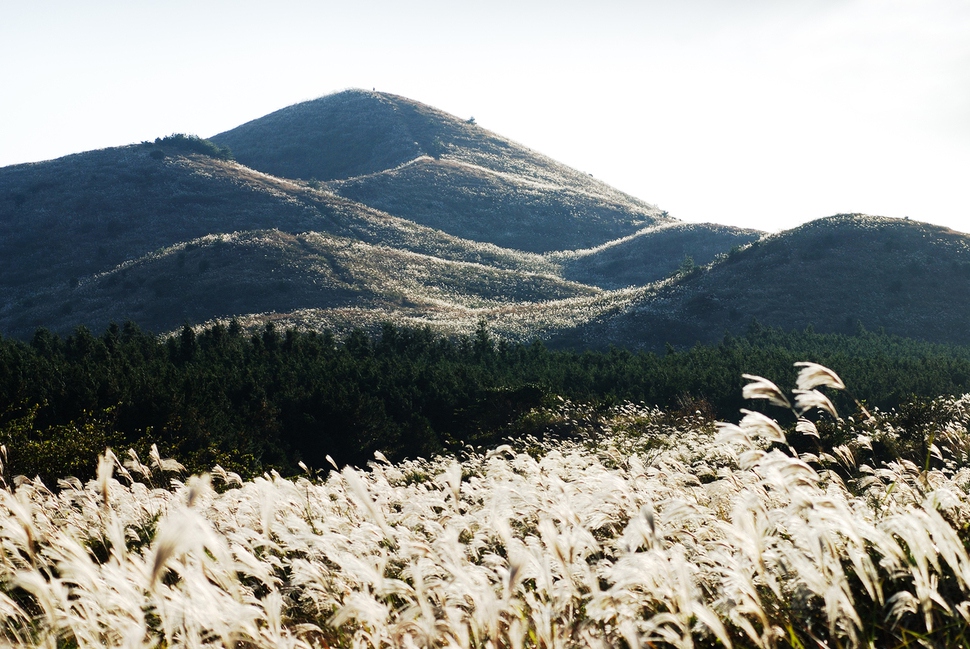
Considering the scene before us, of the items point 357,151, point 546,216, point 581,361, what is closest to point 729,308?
point 581,361

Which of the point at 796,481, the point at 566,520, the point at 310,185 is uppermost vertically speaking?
the point at 310,185

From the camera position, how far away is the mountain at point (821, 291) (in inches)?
2383

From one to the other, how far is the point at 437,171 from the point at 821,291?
9982 cm

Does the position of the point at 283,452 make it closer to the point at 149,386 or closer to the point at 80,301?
the point at 149,386

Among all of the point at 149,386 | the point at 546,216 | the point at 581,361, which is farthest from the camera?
the point at 546,216

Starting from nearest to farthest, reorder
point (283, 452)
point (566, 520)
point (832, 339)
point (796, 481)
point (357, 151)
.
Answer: point (796, 481), point (566, 520), point (283, 452), point (832, 339), point (357, 151)

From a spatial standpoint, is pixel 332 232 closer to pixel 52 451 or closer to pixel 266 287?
pixel 266 287

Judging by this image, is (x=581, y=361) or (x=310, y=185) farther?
(x=310, y=185)

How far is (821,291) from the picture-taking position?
216 feet

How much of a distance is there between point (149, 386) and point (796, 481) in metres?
19.3

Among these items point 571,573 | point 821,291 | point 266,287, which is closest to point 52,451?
point 571,573

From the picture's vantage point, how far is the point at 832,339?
A: 47.2 m

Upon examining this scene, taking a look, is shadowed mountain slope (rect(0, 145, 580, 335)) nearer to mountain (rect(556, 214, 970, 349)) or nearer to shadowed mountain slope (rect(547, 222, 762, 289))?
shadowed mountain slope (rect(547, 222, 762, 289))

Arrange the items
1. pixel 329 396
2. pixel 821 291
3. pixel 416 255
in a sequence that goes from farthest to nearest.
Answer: pixel 416 255
pixel 821 291
pixel 329 396
